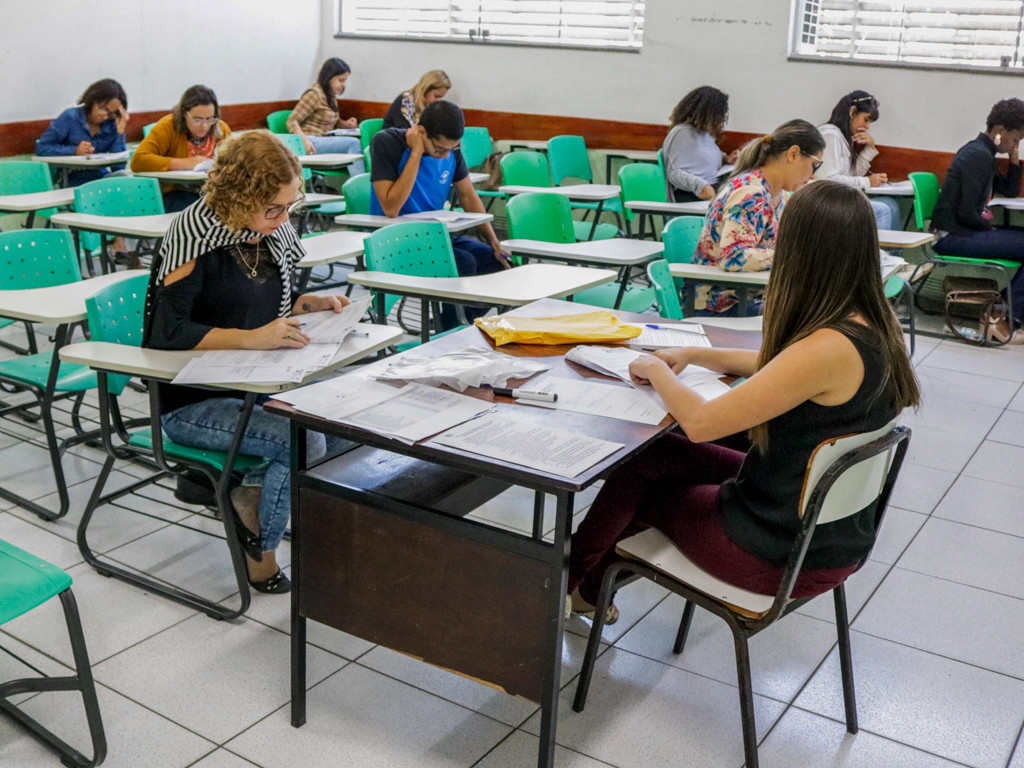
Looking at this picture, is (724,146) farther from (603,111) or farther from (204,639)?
(204,639)

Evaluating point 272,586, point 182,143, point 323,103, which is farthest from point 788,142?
point 323,103

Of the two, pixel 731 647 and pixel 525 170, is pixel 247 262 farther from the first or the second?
pixel 525 170

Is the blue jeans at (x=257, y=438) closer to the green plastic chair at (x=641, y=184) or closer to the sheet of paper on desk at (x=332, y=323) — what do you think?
the sheet of paper on desk at (x=332, y=323)

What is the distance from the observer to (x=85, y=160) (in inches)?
218

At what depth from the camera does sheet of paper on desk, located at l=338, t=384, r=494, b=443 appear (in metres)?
1.85

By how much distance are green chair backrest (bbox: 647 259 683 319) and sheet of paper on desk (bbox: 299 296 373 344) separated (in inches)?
40.8

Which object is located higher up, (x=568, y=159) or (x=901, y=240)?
(x=568, y=159)

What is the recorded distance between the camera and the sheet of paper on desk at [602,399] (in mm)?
2004

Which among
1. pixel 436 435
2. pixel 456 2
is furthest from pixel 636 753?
pixel 456 2

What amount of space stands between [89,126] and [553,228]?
3.15m

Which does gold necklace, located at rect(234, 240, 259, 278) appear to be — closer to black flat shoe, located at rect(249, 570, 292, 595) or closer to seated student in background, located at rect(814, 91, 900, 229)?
black flat shoe, located at rect(249, 570, 292, 595)

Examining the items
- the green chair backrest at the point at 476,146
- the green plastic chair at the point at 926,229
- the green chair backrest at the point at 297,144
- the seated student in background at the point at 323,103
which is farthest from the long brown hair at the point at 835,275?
the seated student in background at the point at 323,103

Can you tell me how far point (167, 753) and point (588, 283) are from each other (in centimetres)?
193

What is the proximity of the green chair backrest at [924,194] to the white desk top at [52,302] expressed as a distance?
168 inches
